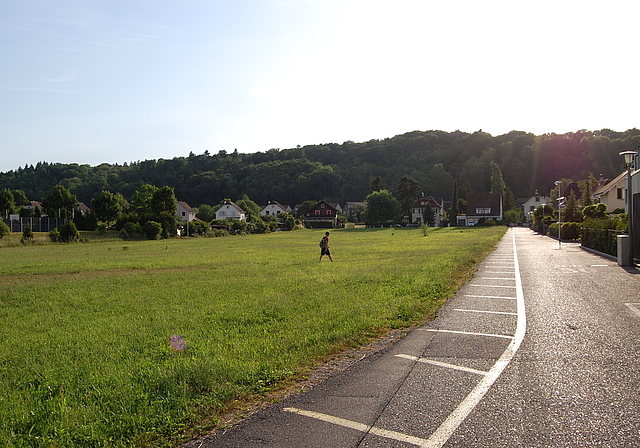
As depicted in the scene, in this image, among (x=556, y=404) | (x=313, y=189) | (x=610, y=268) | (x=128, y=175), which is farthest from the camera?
(x=313, y=189)

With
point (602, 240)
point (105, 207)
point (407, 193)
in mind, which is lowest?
point (602, 240)

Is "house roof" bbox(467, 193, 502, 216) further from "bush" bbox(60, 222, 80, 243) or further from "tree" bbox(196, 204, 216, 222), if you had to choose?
"bush" bbox(60, 222, 80, 243)

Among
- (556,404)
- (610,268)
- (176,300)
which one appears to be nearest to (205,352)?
(556,404)

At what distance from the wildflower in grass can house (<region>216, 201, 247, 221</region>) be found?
108 m

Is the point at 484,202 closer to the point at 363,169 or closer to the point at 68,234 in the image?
the point at 363,169

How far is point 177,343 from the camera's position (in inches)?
298

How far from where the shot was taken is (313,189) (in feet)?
500

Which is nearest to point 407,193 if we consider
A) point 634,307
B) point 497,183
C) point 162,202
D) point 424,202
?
point 424,202

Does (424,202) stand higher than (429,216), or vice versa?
→ (424,202)

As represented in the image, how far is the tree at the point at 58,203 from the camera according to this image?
77.8m

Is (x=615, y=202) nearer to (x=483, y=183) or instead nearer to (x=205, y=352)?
(x=205, y=352)

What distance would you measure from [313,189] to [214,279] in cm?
13644

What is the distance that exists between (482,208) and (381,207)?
26.5 metres

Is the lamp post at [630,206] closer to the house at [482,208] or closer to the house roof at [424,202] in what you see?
the house at [482,208]
